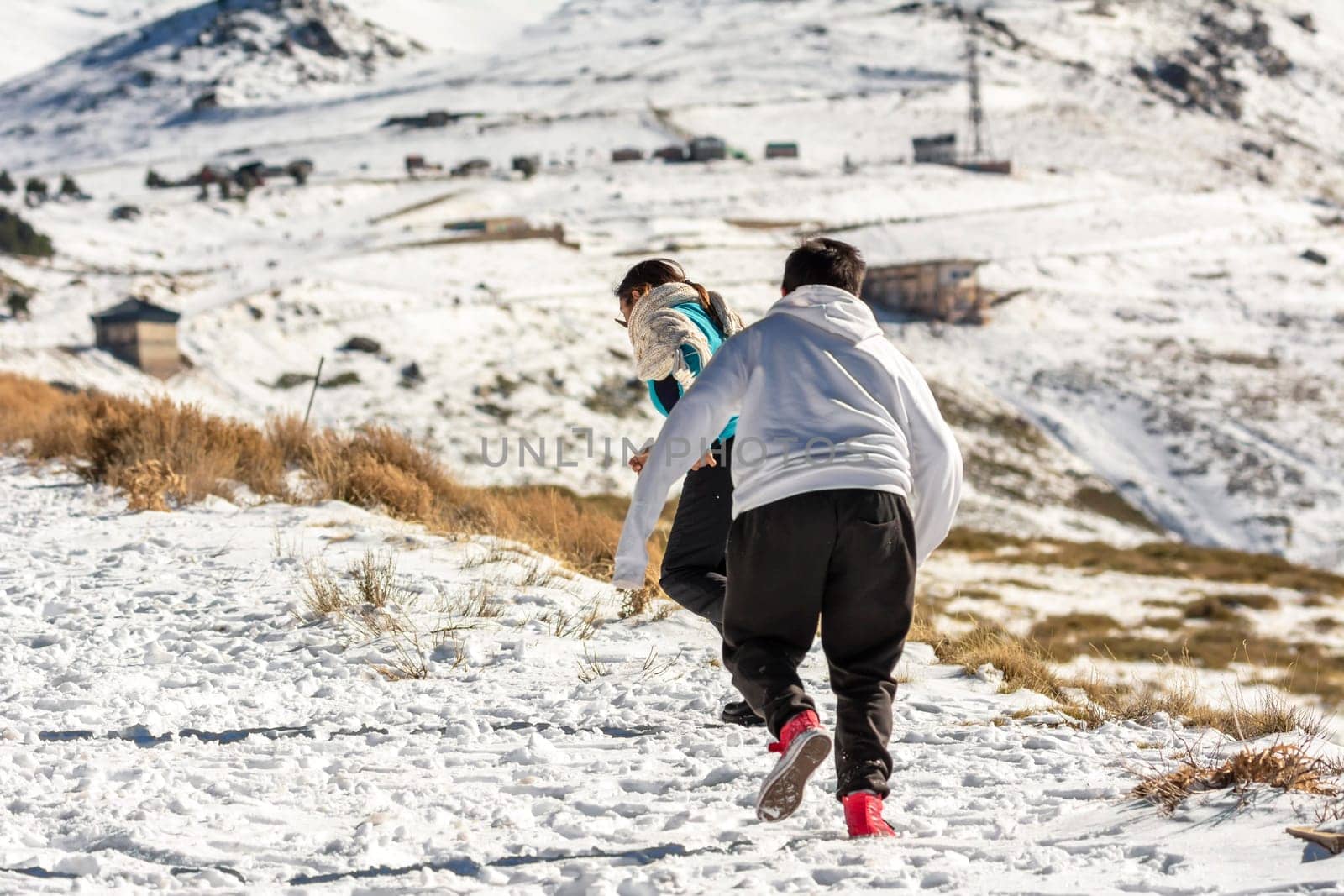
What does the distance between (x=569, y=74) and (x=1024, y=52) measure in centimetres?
5094

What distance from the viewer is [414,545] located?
6926mm

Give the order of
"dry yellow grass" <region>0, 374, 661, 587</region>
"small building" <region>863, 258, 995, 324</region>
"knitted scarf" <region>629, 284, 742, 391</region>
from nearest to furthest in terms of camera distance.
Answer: "knitted scarf" <region>629, 284, 742, 391</region> < "dry yellow grass" <region>0, 374, 661, 587</region> < "small building" <region>863, 258, 995, 324</region>

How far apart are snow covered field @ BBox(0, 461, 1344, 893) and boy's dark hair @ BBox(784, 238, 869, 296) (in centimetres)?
156

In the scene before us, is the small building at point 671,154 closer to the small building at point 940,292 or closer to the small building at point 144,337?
the small building at point 940,292

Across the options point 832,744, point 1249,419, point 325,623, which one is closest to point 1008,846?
point 832,744

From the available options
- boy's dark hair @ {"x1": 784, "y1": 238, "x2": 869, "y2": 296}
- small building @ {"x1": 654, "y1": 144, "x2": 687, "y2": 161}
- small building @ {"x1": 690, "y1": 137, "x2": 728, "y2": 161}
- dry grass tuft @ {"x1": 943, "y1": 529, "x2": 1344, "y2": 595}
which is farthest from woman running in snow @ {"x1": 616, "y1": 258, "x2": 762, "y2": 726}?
small building @ {"x1": 690, "y1": 137, "x2": 728, "y2": 161}

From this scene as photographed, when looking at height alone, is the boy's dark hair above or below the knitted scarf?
above

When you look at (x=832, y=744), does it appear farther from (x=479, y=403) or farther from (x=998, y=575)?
(x=479, y=403)

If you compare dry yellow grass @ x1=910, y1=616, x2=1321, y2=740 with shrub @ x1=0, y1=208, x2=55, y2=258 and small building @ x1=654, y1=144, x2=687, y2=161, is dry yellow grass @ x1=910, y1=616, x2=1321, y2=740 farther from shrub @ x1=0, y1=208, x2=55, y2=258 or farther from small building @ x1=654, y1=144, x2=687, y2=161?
small building @ x1=654, y1=144, x2=687, y2=161

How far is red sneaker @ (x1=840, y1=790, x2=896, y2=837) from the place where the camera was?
324 centimetres

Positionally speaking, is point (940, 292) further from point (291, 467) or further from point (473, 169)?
point (291, 467)

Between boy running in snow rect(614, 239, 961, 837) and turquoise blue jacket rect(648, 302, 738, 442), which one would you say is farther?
turquoise blue jacket rect(648, 302, 738, 442)

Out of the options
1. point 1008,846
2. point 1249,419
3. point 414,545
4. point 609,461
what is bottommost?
point 1249,419

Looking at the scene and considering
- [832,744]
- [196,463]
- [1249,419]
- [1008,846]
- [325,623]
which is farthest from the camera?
[1249,419]
